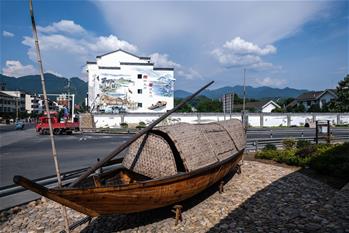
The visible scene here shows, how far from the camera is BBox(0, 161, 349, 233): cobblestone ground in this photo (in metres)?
6.85

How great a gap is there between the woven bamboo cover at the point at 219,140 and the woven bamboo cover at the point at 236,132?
0.39 m

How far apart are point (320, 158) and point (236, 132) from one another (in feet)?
14.5

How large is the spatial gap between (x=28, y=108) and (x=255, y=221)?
5711 inches

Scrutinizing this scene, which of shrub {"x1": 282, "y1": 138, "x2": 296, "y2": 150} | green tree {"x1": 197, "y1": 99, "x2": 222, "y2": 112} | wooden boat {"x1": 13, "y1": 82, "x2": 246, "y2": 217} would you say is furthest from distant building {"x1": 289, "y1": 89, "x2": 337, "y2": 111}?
wooden boat {"x1": 13, "y1": 82, "x2": 246, "y2": 217}

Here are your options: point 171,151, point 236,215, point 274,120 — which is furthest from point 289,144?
point 274,120

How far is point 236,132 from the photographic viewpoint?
11273mm

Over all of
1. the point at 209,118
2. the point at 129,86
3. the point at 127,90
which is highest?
the point at 129,86

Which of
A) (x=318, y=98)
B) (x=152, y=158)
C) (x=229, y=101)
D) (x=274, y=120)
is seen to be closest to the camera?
(x=152, y=158)

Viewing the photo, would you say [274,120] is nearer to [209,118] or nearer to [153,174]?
[209,118]

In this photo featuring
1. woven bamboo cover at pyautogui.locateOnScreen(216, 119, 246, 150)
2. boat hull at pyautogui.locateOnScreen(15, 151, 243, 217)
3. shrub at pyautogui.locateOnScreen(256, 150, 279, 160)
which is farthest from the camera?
shrub at pyautogui.locateOnScreen(256, 150, 279, 160)

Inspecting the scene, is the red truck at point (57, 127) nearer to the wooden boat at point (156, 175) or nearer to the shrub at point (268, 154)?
the shrub at point (268, 154)

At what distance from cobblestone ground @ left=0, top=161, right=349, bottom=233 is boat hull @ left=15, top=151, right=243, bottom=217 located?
0.96 meters

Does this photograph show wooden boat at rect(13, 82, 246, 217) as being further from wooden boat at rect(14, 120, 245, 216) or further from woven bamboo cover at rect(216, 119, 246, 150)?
woven bamboo cover at rect(216, 119, 246, 150)

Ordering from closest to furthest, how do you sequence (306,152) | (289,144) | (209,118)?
(306,152) → (289,144) → (209,118)
